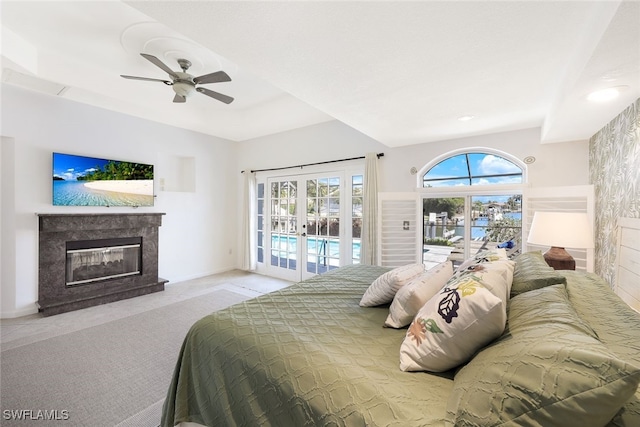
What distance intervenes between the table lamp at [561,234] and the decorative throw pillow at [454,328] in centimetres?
183

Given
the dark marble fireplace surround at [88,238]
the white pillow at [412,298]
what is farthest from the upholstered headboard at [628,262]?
Answer: the dark marble fireplace surround at [88,238]

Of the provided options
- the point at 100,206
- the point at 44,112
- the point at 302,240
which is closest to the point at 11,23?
the point at 44,112

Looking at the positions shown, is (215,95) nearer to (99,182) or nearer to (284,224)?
(99,182)

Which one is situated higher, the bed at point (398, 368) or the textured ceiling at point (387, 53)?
the textured ceiling at point (387, 53)

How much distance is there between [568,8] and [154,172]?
5.13 meters

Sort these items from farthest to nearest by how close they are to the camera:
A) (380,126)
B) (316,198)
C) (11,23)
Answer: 1. (316,198)
2. (380,126)
3. (11,23)

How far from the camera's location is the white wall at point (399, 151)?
3.06m

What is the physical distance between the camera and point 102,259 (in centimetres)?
405

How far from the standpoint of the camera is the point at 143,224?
171 inches

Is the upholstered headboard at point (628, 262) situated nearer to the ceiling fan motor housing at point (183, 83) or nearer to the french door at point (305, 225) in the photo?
the french door at point (305, 225)

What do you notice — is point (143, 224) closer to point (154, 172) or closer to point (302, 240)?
point (154, 172)

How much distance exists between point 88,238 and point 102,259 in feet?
1.26

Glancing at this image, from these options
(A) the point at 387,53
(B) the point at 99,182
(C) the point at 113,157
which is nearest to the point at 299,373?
(A) the point at 387,53

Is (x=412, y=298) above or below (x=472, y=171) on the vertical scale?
below
